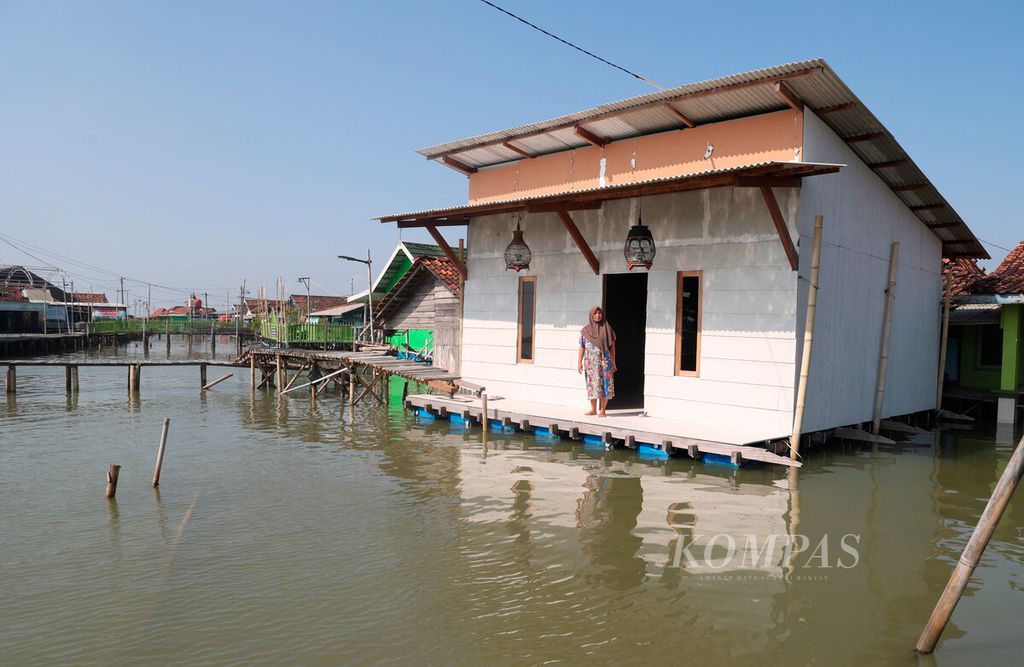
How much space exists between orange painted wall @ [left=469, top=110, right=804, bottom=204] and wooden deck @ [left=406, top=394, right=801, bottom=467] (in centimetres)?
390

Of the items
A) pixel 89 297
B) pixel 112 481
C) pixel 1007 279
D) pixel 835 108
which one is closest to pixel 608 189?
pixel 835 108

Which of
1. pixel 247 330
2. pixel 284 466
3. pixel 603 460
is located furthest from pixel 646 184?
pixel 247 330

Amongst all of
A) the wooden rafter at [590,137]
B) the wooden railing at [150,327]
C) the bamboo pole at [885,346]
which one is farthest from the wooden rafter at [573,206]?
the wooden railing at [150,327]

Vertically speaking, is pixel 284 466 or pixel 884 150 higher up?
pixel 884 150

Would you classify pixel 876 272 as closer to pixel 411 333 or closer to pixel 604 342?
pixel 604 342

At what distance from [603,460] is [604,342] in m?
2.06

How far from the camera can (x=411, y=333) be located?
21.4m

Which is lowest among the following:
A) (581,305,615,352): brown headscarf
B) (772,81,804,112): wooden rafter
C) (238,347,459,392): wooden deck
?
(238,347,459,392): wooden deck

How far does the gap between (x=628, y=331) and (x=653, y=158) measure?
3.77 m

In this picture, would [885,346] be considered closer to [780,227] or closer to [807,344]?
[807,344]

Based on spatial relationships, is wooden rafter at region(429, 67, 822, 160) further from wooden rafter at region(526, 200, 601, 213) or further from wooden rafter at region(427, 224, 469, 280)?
wooden rafter at region(427, 224, 469, 280)

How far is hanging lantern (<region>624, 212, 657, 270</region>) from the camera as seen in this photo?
10.4 meters

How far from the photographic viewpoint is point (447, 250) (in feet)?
44.9

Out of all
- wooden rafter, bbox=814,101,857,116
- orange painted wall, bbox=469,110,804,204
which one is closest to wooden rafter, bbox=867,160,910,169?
wooden rafter, bbox=814,101,857,116
